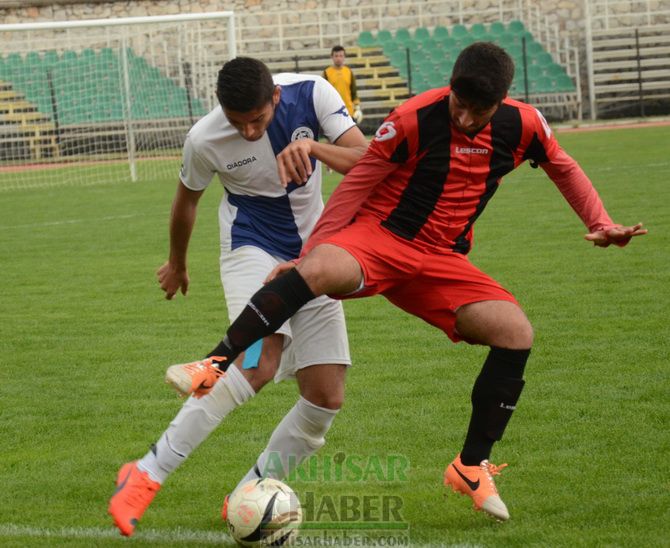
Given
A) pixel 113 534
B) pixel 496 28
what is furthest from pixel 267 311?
pixel 496 28

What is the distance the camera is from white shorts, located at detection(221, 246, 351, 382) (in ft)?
14.8

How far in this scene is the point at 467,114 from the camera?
418 cm

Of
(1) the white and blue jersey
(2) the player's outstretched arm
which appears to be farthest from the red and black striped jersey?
(1) the white and blue jersey

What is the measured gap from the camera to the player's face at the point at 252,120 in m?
4.41

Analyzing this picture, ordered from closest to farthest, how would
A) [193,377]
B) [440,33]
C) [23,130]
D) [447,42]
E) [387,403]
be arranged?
[193,377] < [387,403] < [23,130] < [447,42] < [440,33]

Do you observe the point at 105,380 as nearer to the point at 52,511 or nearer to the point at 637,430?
the point at 52,511

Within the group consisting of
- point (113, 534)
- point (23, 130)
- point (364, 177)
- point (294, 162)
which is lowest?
point (23, 130)

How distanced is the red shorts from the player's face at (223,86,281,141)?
1.75 feet

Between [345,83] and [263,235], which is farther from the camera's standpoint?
[345,83]

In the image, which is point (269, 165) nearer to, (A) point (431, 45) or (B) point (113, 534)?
(B) point (113, 534)

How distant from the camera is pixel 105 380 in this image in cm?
701

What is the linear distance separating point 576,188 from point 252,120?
51.2 inches

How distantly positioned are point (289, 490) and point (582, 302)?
183 inches

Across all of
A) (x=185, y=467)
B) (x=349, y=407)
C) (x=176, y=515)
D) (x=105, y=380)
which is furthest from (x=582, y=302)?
(x=176, y=515)
